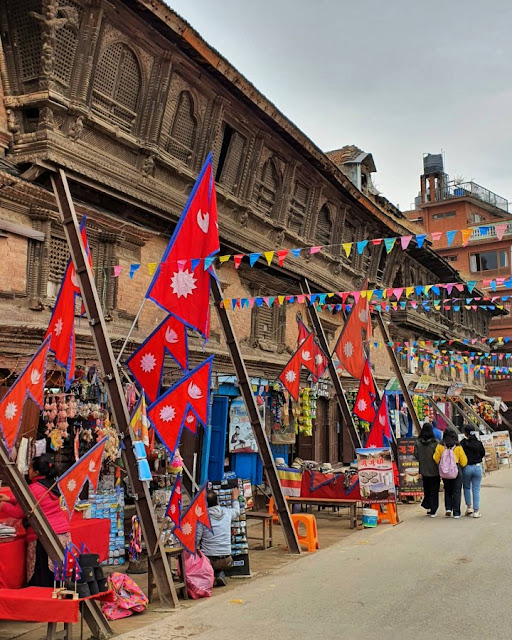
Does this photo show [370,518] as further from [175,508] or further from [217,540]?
[175,508]

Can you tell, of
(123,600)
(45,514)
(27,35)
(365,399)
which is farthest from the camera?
(365,399)

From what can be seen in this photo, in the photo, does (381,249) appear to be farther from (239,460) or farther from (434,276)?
(239,460)

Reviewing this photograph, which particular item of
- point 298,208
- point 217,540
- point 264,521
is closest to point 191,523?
point 217,540

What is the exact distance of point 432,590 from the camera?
8.05m

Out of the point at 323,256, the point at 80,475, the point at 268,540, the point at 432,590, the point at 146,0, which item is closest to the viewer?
the point at 80,475

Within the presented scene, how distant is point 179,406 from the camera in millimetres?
8406

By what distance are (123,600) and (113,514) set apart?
287 cm

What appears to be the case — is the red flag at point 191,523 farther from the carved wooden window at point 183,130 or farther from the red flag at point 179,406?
the carved wooden window at point 183,130

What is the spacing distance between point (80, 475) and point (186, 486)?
172 inches

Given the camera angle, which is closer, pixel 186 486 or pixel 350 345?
pixel 186 486

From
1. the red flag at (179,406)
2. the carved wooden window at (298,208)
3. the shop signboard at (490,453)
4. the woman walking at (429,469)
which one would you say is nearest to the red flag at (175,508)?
the red flag at (179,406)

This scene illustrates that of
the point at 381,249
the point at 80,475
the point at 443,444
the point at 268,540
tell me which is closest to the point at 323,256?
the point at 381,249

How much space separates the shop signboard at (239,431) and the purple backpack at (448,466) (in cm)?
421

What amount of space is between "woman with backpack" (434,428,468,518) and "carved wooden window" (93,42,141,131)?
9243 millimetres
